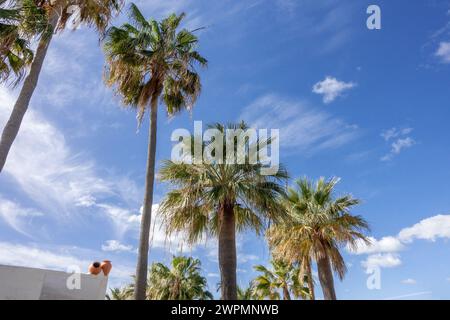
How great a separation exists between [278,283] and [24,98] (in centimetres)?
2440

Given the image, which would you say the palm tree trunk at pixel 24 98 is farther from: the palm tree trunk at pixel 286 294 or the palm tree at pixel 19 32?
the palm tree trunk at pixel 286 294

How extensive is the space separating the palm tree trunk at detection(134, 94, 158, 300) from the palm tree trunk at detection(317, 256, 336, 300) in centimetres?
861

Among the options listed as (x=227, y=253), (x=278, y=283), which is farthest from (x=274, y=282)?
(x=227, y=253)

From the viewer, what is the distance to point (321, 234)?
54.4ft

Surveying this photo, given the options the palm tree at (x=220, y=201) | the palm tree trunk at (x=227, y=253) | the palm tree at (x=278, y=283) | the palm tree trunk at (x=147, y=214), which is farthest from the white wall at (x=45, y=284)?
the palm tree at (x=278, y=283)

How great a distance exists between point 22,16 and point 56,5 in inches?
68.3

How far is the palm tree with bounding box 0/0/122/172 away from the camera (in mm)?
9227

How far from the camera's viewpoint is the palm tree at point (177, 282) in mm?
30688

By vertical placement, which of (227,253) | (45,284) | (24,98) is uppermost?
(24,98)

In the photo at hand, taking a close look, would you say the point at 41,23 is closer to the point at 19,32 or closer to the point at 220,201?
the point at 19,32
